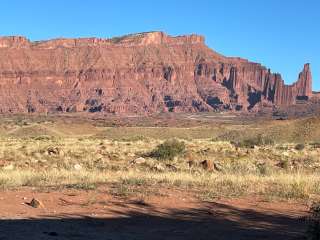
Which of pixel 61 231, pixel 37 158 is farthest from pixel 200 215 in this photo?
pixel 37 158

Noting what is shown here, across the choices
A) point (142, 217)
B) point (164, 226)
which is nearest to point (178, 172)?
point (142, 217)

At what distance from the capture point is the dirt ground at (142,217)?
9.26m

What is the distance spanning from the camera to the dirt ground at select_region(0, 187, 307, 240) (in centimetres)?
926

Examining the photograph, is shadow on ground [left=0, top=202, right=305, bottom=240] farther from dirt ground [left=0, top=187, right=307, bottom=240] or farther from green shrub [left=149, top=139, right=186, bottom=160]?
green shrub [left=149, top=139, right=186, bottom=160]

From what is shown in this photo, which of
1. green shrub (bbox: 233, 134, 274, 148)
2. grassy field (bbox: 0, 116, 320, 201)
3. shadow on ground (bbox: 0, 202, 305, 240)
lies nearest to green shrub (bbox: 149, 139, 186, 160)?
grassy field (bbox: 0, 116, 320, 201)

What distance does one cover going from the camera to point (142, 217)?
1084cm

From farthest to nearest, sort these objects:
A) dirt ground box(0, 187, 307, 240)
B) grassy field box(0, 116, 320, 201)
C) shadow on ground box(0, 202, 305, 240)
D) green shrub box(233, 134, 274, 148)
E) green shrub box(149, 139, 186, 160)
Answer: green shrub box(233, 134, 274, 148) < green shrub box(149, 139, 186, 160) < grassy field box(0, 116, 320, 201) < dirt ground box(0, 187, 307, 240) < shadow on ground box(0, 202, 305, 240)

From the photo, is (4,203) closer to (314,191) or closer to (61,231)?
(61,231)

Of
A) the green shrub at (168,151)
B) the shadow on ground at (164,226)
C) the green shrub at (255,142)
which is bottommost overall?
the shadow on ground at (164,226)

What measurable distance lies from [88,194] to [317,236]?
6346 mm

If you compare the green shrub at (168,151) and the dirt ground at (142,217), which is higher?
the green shrub at (168,151)

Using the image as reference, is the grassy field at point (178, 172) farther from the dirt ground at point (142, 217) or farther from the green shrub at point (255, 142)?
the dirt ground at point (142, 217)

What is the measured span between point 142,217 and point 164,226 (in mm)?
875

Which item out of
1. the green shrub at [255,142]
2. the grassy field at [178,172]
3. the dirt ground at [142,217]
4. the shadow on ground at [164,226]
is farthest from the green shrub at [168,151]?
the shadow on ground at [164,226]
